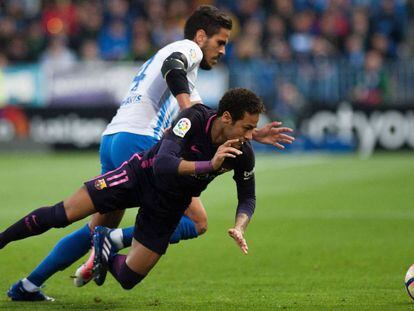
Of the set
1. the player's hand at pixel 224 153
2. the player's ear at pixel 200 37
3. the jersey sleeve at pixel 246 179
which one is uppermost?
the player's ear at pixel 200 37

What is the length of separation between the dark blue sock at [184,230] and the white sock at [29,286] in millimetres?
1071

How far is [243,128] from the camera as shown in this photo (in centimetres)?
666

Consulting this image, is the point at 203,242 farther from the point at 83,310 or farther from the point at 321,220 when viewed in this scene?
the point at 83,310

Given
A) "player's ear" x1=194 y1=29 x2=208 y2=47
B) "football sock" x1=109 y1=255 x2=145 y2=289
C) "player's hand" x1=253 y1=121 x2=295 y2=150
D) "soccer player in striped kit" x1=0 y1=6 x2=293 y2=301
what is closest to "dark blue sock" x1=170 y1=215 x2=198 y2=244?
"soccer player in striped kit" x1=0 y1=6 x2=293 y2=301

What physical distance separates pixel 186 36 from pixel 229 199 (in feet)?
21.9

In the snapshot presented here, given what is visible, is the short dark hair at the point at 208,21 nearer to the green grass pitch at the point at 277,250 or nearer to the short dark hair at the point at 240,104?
the short dark hair at the point at 240,104

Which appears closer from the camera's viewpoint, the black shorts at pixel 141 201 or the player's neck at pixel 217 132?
the player's neck at pixel 217 132

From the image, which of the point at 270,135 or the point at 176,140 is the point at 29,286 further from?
the point at 270,135

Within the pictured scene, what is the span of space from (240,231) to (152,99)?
164cm

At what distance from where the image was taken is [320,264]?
30.0ft

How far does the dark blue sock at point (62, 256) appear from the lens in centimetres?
750

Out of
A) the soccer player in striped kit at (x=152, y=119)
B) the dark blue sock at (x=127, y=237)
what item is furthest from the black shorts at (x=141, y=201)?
the soccer player in striped kit at (x=152, y=119)

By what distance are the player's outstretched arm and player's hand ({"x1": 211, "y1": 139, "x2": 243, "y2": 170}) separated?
456mm

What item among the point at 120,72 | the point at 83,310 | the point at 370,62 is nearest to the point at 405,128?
the point at 370,62
